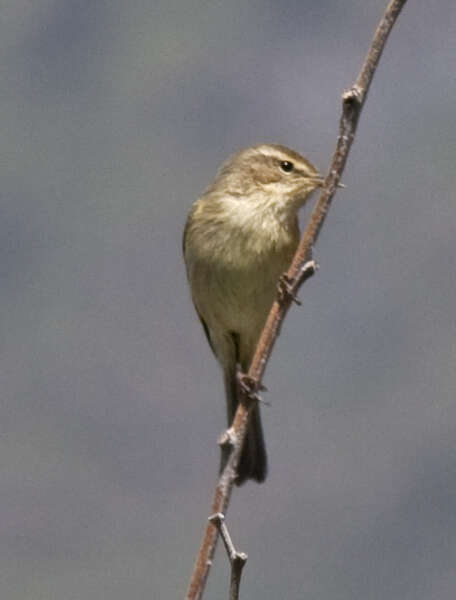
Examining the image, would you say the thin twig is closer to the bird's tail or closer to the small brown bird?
the small brown bird

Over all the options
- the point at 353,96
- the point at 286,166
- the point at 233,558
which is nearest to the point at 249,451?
the point at 286,166

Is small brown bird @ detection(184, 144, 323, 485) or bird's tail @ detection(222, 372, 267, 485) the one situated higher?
small brown bird @ detection(184, 144, 323, 485)

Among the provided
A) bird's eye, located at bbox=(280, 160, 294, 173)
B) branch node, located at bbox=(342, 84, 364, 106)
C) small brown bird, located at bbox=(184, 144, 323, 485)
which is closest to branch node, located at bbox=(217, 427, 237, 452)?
branch node, located at bbox=(342, 84, 364, 106)

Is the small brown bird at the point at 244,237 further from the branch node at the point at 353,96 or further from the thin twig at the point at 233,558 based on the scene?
the thin twig at the point at 233,558

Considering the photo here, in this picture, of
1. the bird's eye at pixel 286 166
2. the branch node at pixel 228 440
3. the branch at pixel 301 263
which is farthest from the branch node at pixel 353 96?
the bird's eye at pixel 286 166

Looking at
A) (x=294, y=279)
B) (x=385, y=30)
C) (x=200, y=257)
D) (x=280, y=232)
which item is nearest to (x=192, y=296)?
(x=200, y=257)

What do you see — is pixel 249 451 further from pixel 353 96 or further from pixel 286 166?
pixel 353 96
